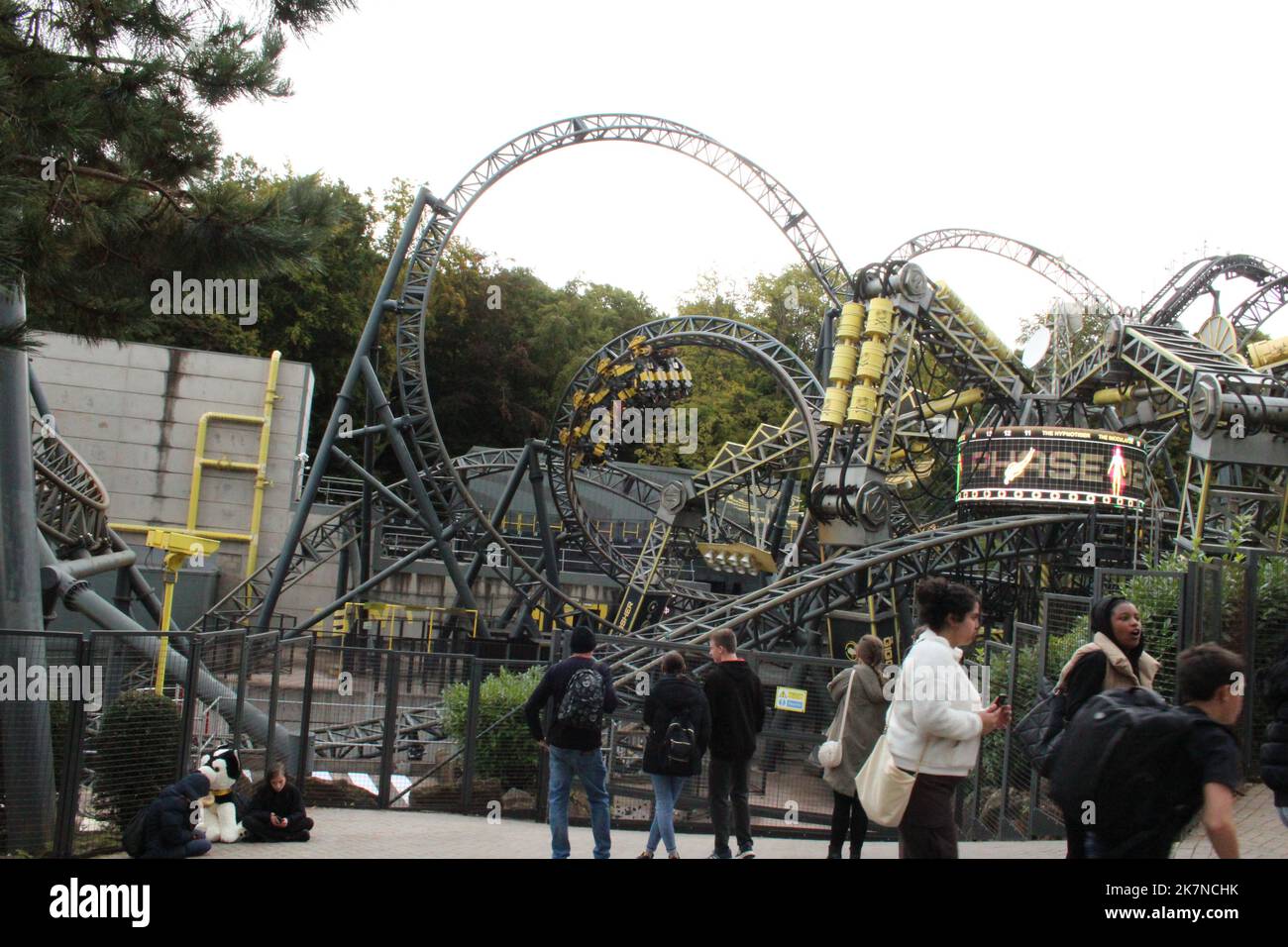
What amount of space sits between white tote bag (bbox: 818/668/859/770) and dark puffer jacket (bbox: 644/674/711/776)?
30.8 inches

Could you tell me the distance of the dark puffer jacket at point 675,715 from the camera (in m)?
7.99

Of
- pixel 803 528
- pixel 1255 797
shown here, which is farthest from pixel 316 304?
pixel 1255 797

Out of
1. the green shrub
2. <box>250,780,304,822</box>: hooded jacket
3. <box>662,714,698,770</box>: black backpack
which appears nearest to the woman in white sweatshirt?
<box>662,714,698,770</box>: black backpack

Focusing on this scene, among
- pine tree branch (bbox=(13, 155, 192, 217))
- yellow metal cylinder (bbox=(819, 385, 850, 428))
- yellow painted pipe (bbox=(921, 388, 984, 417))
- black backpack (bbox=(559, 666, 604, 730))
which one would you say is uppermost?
yellow painted pipe (bbox=(921, 388, 984, 417))

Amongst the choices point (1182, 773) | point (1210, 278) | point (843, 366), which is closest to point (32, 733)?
point (1182, 773)

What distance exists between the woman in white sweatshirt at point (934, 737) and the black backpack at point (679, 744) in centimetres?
276

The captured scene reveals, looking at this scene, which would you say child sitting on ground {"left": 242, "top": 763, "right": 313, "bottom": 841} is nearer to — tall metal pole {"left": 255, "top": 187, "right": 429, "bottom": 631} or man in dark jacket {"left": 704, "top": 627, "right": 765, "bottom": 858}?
man in dark jacket {"left": 704, "top": 627, "right": 765, "bottom": 858}

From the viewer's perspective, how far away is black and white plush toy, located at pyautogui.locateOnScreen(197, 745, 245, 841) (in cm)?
954

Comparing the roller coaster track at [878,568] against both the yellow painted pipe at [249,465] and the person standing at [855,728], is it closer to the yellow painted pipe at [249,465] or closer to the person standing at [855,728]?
the person standing at [855,728]

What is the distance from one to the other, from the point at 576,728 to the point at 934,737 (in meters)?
3.39

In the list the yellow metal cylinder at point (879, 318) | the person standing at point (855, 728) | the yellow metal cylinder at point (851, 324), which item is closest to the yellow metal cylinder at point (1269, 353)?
the yellow metal cylinder at point (879, 318)

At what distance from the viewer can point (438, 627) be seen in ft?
94.2

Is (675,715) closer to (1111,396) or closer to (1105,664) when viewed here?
(1105,664)

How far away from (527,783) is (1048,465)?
35.4 ft
